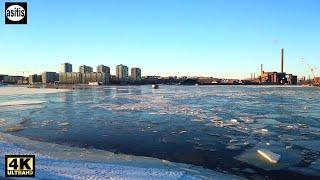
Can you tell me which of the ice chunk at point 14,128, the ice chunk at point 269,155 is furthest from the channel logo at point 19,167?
the ice chunk at point 14,128

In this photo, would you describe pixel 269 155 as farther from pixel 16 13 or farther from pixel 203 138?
pixel 16 13

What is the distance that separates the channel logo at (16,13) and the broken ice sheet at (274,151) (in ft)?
23.1

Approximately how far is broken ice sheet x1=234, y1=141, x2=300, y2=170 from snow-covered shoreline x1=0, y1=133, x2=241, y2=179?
5.59 ft

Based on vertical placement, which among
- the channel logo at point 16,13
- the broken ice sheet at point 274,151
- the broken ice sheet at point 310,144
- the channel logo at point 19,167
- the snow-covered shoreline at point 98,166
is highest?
the channel logo at point 16,13

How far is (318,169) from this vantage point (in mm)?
10312

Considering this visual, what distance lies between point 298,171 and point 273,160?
117 cm

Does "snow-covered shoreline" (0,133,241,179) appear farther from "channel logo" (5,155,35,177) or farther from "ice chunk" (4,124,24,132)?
"ice chunk" (4,124,24,132)

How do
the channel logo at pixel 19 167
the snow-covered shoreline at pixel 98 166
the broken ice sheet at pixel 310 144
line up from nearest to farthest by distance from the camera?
the channel logo at pixel 19 167 < the snow-covered shoreline at pixel 98 166 < the broken ice sheet at pixel 310 144

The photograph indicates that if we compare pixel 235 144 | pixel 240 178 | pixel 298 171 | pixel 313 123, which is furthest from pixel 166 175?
pixel 313 123

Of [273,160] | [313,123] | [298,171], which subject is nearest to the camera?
[298,171]

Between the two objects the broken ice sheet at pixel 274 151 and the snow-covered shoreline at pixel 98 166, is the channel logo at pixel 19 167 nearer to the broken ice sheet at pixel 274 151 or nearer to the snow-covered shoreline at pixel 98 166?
the snow-covered shoreline at pixel 98 166

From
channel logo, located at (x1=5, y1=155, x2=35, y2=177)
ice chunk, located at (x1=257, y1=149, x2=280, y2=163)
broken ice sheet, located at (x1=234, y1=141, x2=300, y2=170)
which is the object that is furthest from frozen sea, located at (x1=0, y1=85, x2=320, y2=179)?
channel logo, located at (x1=5, y1=155, x2=35, y2=177)

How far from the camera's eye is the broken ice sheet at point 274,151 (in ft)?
35.5

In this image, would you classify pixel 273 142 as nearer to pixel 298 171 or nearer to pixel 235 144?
pixel 235 144
